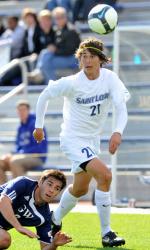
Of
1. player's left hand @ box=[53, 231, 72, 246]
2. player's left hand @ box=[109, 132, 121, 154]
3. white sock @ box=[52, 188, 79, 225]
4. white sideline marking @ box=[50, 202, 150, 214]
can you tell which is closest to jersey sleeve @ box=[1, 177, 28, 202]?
player's left hand @ box=[53, 231, 72, 246]

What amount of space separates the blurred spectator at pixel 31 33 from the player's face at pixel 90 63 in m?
7.62

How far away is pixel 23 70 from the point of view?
15.9 m

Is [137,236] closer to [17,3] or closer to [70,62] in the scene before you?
[70,62]

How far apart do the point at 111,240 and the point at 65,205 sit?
79 centimetres

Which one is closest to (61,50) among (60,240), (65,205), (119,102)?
(65,205)

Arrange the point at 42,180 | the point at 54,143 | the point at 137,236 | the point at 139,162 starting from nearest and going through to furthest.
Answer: the point at 42,180, the point at 137,236, the point at 139,162, the point at 54,143

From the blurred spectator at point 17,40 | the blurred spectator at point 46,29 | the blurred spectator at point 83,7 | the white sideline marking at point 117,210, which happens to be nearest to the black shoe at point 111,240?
the white sideline marking at point 117,210

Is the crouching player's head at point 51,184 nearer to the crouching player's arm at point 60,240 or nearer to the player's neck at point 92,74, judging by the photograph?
the crouching player's arm at point 60,240

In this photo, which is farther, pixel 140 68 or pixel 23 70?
pixel 23 70

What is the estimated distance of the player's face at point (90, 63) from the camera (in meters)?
8.98

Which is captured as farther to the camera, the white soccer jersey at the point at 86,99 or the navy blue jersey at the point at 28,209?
the white soccer jersey at the point at 86,99

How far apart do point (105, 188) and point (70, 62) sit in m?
7.18

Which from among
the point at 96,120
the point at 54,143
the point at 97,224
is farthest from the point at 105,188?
the point at 54,143

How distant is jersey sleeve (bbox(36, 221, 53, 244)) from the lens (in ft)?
26.1
